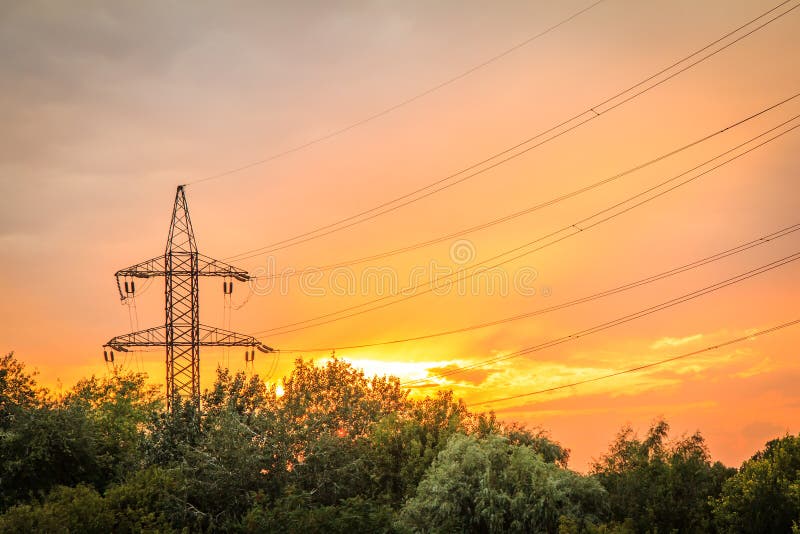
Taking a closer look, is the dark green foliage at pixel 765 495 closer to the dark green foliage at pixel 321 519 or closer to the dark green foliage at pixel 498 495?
the dark green foliage at pixel 498 495

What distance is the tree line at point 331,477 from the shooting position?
38219 mm

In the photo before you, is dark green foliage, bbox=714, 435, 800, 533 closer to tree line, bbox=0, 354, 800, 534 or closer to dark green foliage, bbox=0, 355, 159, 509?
tree line, bbox=0, 354, 800, 534

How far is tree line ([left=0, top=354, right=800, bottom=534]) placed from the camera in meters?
38.2

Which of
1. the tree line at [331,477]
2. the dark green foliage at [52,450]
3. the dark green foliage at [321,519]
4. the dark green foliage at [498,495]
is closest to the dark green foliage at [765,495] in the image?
the tree line at [331,477]

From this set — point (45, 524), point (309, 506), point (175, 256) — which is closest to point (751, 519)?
point (309, 506)

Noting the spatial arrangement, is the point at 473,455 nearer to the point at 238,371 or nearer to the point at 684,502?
the point at 684,502

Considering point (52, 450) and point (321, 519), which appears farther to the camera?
point (52, 450)

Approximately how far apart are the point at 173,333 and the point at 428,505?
2500cm

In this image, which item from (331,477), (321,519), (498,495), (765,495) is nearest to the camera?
(765,495)

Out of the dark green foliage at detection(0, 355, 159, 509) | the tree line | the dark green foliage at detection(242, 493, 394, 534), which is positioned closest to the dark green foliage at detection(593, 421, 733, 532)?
the tree line

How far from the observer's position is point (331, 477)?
46.0 m

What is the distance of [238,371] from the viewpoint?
51219mm

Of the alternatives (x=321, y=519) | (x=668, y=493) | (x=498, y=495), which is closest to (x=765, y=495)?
(x=668, y=493)

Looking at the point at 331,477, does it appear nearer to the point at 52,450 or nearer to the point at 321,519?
the point at 321,519
